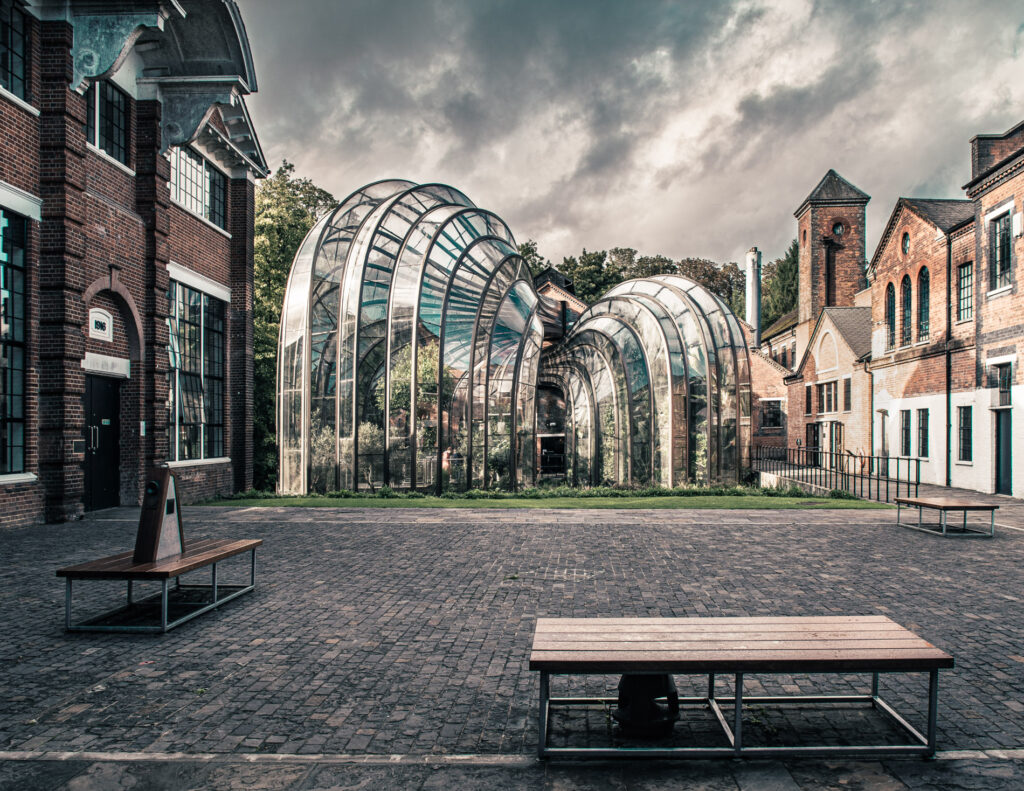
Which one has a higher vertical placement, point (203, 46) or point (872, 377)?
point (203, 46)

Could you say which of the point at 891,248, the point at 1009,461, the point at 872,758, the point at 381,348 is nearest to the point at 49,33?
the point at 381,348

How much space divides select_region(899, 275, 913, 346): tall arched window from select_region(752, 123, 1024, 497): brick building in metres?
0.04

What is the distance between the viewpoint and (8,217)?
1209cm

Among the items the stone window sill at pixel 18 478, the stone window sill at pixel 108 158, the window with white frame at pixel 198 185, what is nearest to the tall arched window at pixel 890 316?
the window with white frame at pixel 198 185

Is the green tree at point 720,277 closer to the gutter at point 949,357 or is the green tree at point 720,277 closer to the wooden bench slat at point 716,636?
the gutter at point 949,357

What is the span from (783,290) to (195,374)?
63014mm

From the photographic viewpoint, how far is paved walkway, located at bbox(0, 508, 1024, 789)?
374 cm

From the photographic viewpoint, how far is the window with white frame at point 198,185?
703 inches

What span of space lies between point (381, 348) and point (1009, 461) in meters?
17.0

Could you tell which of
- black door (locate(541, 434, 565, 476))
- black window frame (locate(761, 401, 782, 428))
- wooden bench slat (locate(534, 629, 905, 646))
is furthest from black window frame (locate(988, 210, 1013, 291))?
black window frame (locate(761, 401, 782, 428))

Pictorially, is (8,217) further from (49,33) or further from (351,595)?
(351,595)

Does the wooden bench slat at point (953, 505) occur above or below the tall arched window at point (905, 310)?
below

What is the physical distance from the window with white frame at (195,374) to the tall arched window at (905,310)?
23.1 m

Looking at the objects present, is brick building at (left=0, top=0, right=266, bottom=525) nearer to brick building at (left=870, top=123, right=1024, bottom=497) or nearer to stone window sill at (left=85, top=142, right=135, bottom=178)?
stone window sill at (left=85, top=142, right=135, bottom=178)
